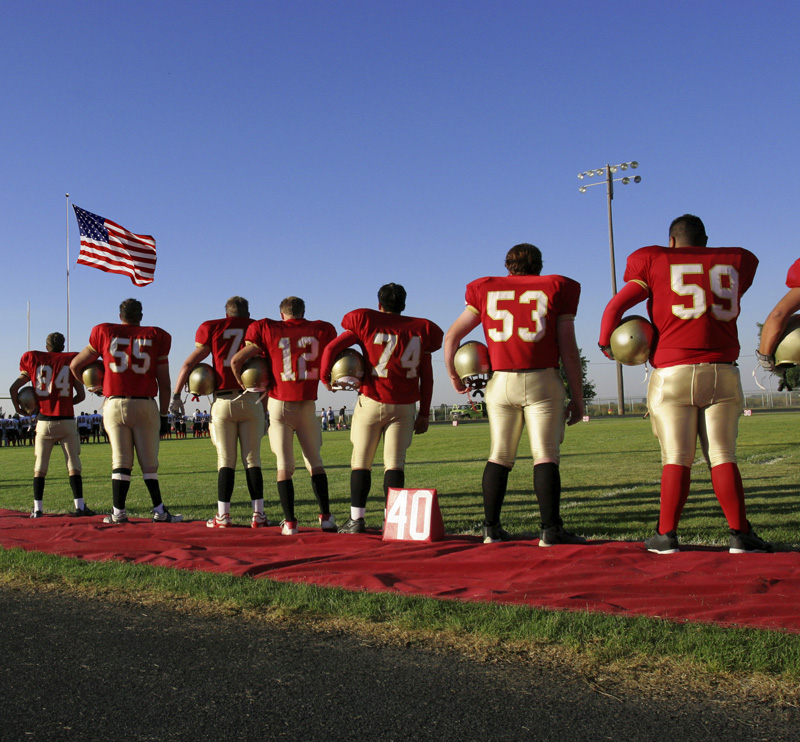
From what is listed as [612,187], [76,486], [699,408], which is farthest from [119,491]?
[612,187]

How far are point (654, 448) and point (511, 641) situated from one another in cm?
1369

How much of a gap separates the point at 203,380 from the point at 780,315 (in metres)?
4.67

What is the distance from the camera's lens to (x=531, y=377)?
17.0 feet

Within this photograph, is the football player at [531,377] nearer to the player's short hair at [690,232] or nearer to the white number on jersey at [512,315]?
the white number on jersey at [512,315]

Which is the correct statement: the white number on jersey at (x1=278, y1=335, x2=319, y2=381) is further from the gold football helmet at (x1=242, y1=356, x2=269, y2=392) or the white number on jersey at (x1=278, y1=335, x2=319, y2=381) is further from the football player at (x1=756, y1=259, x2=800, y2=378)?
the football player at (x1=756, y1=259, x2=800, y2=378)

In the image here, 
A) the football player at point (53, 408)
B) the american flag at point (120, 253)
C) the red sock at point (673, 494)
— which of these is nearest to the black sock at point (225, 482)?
the football player at point (53, 408)

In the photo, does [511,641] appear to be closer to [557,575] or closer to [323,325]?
[557,575]

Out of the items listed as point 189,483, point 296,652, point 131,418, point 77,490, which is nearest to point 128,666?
point 296,652

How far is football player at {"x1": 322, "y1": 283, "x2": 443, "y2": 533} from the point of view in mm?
5973

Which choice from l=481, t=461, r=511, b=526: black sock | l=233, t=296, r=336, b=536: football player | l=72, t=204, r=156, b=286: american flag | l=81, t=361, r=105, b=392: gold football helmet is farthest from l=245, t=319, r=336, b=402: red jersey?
l=72, t=204, r=156, b=286: american flag

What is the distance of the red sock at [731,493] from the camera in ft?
15.3

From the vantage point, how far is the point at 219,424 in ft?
22.5

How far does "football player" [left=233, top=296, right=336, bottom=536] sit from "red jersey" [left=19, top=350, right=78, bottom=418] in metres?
2.87

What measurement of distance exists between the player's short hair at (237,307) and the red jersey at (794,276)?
15.1ft
